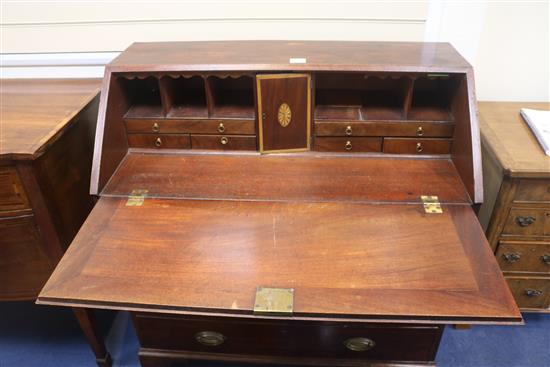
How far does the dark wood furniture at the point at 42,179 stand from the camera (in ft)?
4.71

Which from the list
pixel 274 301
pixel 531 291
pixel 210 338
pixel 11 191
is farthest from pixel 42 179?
pixel 531 291

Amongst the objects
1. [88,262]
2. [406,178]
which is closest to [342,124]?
[406,178]

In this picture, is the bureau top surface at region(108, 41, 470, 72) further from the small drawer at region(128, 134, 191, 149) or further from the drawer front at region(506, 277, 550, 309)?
the drawer front at region(506, 277, 550, 309)

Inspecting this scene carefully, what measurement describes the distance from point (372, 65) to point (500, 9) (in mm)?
768

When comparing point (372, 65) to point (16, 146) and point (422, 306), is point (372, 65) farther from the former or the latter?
point (16, 146)

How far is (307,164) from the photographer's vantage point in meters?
1.51

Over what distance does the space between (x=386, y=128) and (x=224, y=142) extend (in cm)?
58

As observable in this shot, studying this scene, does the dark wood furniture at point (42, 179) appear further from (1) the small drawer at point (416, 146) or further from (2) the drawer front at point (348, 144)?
(1) the small drawer at point (416, 146)

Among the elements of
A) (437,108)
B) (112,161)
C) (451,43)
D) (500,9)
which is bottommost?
(112,161)

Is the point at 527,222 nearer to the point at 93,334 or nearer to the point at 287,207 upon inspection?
the point at 287,207

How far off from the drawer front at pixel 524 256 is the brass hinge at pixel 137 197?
4.34 ft

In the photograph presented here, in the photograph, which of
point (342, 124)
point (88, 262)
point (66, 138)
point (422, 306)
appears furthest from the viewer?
point (66, 138)

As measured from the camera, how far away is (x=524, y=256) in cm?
166

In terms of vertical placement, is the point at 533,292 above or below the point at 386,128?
below
